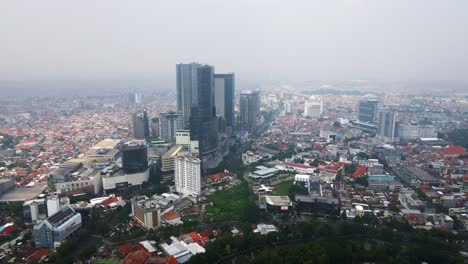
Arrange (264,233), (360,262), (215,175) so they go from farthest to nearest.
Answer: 1. (215,175)
2. (264,233)
3. (360,262)

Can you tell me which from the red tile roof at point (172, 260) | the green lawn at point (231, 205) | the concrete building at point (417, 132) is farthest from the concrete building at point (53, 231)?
the concrete building at point (417, 132)

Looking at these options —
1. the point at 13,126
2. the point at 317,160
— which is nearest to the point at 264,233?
the point at 317,160

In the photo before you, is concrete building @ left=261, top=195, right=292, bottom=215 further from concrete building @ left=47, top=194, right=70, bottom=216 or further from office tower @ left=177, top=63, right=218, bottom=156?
concrete building @ left=47, top=194, right=70, bottom=216

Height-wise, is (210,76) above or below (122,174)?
above

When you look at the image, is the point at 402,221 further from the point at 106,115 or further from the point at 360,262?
the point at 106,115

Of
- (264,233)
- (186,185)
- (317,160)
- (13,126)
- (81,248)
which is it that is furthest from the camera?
(13,126)

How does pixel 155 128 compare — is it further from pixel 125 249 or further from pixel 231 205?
pixel 125 249
